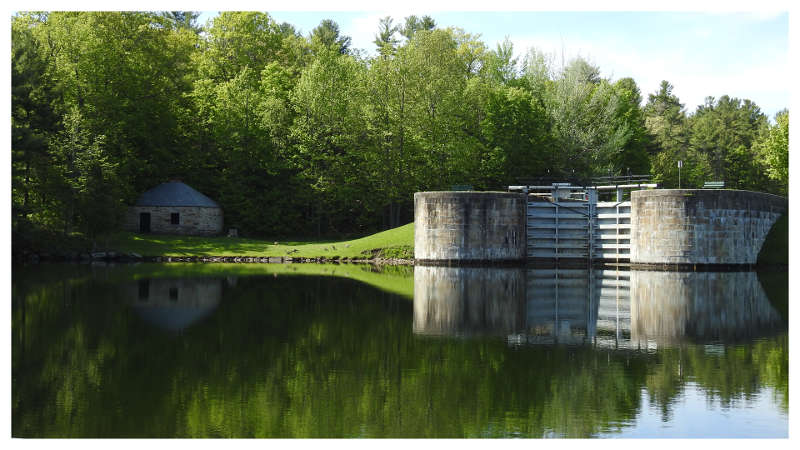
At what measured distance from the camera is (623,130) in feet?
196

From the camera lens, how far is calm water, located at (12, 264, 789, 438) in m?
11.5

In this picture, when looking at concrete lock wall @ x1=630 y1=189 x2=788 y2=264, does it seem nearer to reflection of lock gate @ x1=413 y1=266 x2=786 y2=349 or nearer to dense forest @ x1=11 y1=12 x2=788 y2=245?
reflection of lock gate @ x1=413 y1=266 x2=786 y2=349

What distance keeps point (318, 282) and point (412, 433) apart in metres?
23.0

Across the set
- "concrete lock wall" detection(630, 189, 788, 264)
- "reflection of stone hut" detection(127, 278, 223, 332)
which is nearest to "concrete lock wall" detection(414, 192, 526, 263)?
"concrete lock wall" detection(630, 189, 788, 264)

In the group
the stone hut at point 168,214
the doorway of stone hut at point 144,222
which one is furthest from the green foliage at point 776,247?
the doorway of stone hut at point 144,222

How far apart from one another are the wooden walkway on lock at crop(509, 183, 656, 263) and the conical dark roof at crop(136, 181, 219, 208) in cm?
2431

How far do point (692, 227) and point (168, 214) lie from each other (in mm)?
35810

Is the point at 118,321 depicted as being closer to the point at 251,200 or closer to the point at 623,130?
the point at 251,200

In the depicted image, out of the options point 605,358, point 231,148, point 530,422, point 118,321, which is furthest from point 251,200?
point 530,422

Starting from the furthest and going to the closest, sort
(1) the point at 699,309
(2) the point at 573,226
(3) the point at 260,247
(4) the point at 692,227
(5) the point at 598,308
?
(3) the point at 260,247
(2) the point at 573,226
(4) the point at 692,227
(5) the point at 598,308
(1) the point at 699,309

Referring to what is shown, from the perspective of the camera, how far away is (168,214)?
2194 inches

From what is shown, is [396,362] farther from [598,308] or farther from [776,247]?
[776,247]

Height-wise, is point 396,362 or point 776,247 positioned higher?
point 776,247

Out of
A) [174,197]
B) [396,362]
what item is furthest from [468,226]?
[396,362]
